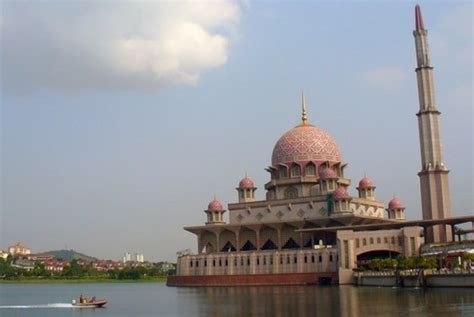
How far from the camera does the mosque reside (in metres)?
55.8

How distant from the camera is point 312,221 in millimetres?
61531

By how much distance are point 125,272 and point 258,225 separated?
158ft

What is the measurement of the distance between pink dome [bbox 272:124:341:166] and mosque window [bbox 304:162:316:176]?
0.58 meters

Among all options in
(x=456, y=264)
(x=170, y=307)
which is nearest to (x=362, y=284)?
(x=456, y=264)

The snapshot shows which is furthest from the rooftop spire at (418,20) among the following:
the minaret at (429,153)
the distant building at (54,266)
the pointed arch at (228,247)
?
the distant building at (54,266)

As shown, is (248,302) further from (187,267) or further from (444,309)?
(187,267)

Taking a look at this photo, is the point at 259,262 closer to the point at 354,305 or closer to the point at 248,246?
the point at 248,246

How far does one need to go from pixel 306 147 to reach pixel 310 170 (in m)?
2.27

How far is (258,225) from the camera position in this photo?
6378 centimetres

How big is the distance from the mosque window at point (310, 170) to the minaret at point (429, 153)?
444 inches

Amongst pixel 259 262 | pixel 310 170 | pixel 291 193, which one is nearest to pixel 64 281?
pixel 291 193

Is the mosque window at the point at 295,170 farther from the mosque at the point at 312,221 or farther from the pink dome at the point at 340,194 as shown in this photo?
the pink dome at the point at 340,194

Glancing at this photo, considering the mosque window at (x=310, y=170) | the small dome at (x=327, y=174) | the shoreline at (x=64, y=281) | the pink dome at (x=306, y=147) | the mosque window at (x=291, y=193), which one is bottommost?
the shoreline at (x=64, y=281)

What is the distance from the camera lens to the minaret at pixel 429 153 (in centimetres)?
5625
